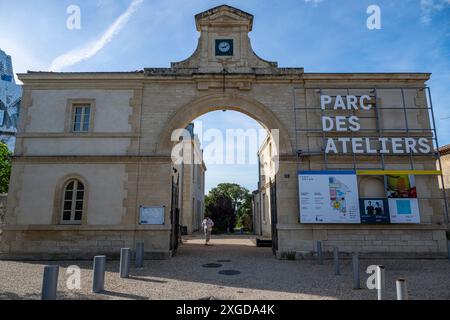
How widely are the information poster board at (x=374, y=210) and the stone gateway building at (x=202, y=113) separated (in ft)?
0.19

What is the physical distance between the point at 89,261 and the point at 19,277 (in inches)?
113

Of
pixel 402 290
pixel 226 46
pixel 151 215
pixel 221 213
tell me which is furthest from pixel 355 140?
pixel 221 213

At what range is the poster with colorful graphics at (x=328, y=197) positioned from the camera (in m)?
10.6

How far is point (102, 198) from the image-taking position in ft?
35.8

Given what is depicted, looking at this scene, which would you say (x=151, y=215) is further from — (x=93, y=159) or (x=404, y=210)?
(x=404, y=210)

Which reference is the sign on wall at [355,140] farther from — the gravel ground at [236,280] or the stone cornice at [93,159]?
the stone cornice at [93,159]

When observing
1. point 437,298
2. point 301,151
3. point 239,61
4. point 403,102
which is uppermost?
point 239,61

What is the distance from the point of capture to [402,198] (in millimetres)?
10727

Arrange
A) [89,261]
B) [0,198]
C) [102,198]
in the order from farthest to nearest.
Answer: [0,198] < [102,198] < [89,261]

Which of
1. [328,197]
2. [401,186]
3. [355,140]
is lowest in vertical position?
[328,197]

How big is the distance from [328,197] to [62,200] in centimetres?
978

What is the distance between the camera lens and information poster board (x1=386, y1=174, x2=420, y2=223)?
10.6 meters
